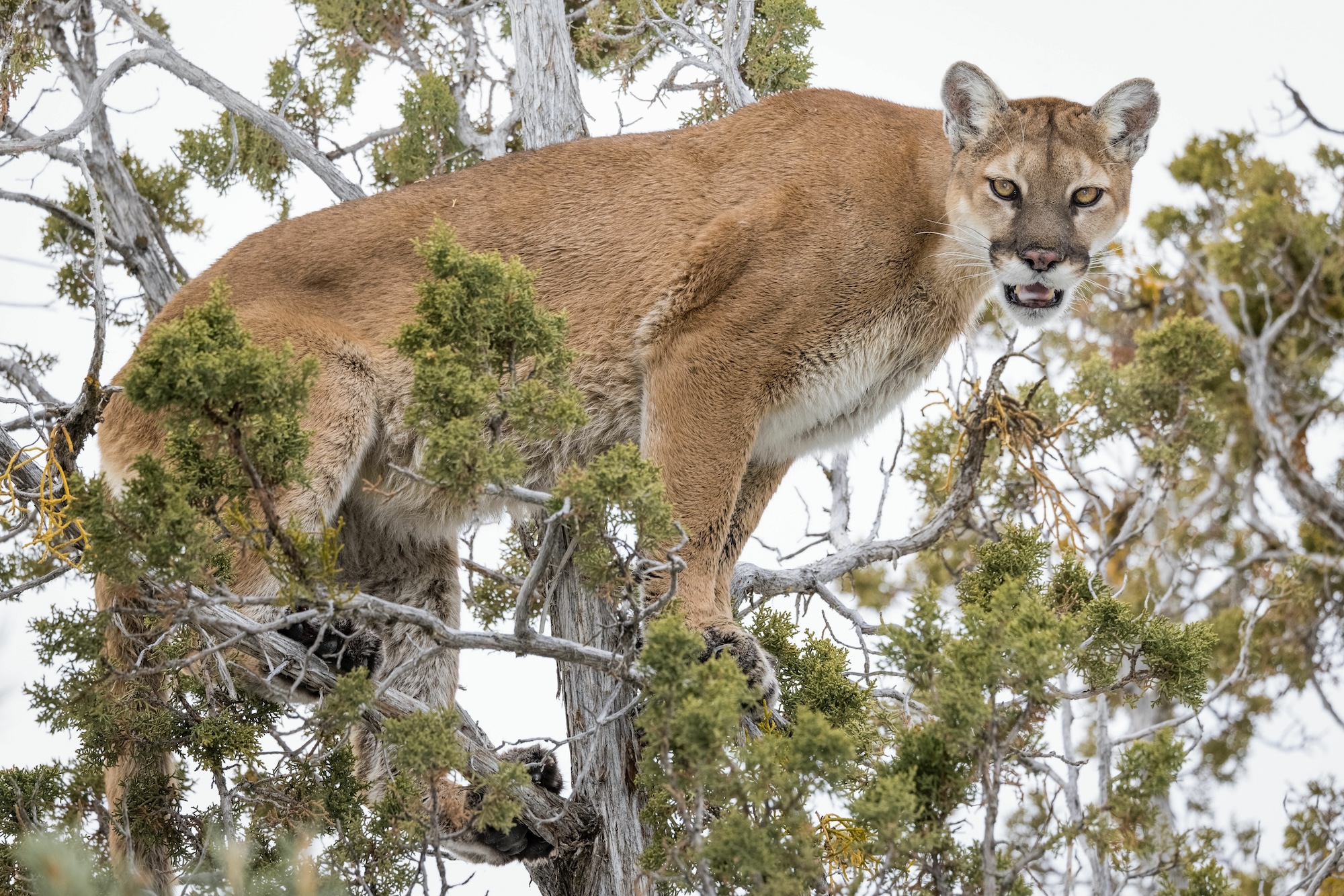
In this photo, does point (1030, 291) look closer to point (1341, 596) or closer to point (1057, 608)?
point (1057, 608)

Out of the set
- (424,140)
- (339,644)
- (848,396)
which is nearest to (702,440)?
(848,396)

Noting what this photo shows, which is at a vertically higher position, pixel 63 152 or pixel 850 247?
pixel 63 152

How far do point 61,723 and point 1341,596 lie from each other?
10.2 m

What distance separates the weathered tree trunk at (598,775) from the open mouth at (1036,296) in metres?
2.00

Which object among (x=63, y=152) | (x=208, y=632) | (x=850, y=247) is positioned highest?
(x=63, y=152)

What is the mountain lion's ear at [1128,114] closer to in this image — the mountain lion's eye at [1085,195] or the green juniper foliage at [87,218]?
the mountain lion's eye at [1085,195]

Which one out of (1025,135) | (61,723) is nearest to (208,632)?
(61,723)

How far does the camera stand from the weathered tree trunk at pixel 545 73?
21.0 ft

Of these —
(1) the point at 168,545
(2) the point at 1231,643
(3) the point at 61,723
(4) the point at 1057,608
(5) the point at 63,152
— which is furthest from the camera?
(2) the point at 1231,643

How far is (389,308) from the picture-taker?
5.29 m

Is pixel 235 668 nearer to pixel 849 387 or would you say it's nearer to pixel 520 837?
pixel 520 837

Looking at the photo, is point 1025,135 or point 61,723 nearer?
point 61,723

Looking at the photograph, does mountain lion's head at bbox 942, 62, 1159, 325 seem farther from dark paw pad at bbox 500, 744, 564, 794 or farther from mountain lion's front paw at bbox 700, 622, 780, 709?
dark paw pad at bbox 500, 744, 564, 794

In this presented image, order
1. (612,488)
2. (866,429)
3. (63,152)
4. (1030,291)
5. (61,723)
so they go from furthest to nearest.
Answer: (63,152)
(866,429)
(1030,291)
(61,723)
(612,488)
